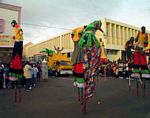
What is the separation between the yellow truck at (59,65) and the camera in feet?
101

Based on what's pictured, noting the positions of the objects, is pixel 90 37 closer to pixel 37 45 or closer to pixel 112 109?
pixel 112 109

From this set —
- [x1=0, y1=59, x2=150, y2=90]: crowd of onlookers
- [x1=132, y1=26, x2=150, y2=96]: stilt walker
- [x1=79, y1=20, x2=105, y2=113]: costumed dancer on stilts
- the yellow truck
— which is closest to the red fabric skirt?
[x1=132, y1=26, x2=150, y2=96]: stilt walker

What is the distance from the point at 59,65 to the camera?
1225 inches

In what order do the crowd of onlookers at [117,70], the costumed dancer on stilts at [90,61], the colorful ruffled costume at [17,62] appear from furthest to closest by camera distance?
the crowd of onlookers at [117,70], the colorful ruffled costume at [17,62], the costumed dancer on stilts at [90,61]

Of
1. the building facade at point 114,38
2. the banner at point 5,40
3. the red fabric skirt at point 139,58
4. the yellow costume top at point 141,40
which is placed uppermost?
the building facade at point 114,38

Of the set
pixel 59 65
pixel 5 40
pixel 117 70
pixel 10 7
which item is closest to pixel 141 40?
pixel 117 70

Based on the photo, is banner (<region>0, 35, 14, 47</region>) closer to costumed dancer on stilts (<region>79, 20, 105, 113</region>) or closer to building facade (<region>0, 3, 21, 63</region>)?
building facade (<region>0, 3, 21, 63</region>)

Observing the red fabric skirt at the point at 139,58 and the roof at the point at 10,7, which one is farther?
the roof at the point at 10,7

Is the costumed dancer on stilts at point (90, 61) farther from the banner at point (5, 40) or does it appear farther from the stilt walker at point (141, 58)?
the banner at point (5, 40)

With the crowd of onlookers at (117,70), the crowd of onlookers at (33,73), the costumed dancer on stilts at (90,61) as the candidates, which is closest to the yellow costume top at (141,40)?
the costumed dancer on stilts at (90,61)

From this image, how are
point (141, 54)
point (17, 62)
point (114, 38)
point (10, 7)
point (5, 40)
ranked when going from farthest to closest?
point (114, 38), point (10, 7), point (5, 40), point (141, 54), point (17, 62)

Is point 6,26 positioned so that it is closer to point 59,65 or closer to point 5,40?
point 5,40

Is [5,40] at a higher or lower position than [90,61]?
higher

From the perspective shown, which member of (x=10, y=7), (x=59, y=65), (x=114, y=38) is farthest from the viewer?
(x=114, y=38)
